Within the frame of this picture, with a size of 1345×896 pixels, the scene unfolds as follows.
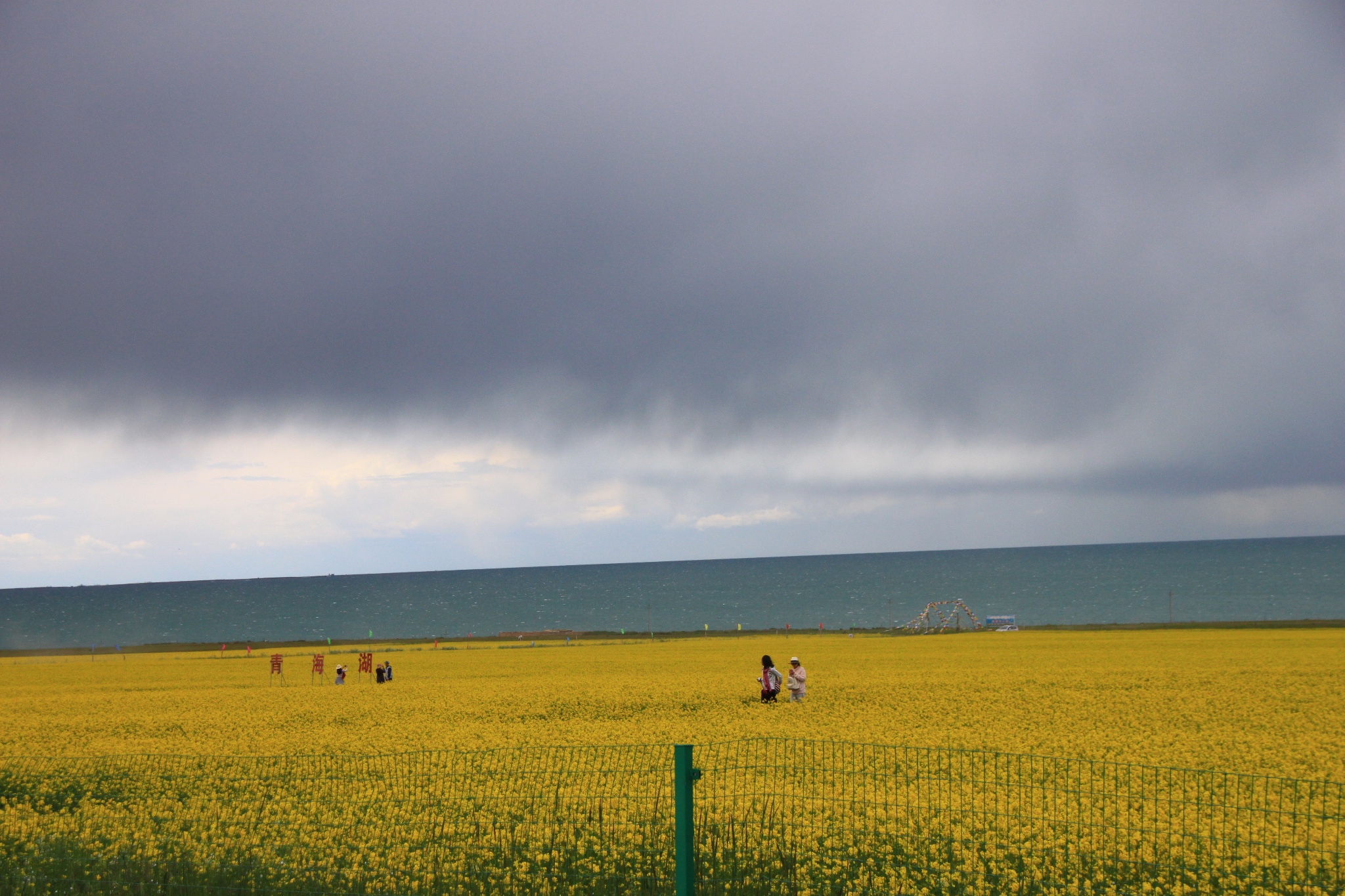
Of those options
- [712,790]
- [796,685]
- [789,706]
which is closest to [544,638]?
[796,685]

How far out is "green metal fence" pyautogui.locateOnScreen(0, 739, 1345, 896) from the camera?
33.0 ft

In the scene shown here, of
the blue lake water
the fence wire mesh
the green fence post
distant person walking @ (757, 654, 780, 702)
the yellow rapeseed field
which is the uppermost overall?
the green fence post

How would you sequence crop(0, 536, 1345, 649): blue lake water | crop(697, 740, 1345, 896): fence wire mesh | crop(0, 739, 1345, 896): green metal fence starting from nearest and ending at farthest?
crop(697, 740, 1345, 896): fence wire mesh, crop(0, 739, 1345, 896): green metal fence, crop(0, 536, 1345, 649): blue lake water

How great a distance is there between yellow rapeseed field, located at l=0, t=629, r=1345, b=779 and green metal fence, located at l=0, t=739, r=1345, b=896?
3695 mm

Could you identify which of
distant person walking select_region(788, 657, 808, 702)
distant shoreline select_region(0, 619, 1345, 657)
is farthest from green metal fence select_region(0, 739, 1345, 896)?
distant shoreline select_region(0, 619, 1345, 657)

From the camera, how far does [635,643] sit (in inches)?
2709

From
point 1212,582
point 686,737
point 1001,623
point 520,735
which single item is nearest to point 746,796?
point 686,737

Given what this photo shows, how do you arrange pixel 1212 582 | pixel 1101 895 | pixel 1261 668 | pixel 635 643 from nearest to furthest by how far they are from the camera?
1. pixel 1101 895
2. pixel 1261 668
3. pixel 635 643
4. pixel 1212 582

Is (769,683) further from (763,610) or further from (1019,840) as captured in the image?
(763,610)

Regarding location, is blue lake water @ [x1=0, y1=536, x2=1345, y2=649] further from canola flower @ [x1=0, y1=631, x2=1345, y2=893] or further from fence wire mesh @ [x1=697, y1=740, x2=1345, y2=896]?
fence wire mesh @ [x1=697, y1=740, x2=1345, y2=896]

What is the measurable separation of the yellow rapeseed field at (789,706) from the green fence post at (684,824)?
11317 millimetres

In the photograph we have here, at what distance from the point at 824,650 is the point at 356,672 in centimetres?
2544

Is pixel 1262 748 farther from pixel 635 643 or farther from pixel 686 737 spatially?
pixel 635 643

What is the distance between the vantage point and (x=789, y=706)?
25062 mm
